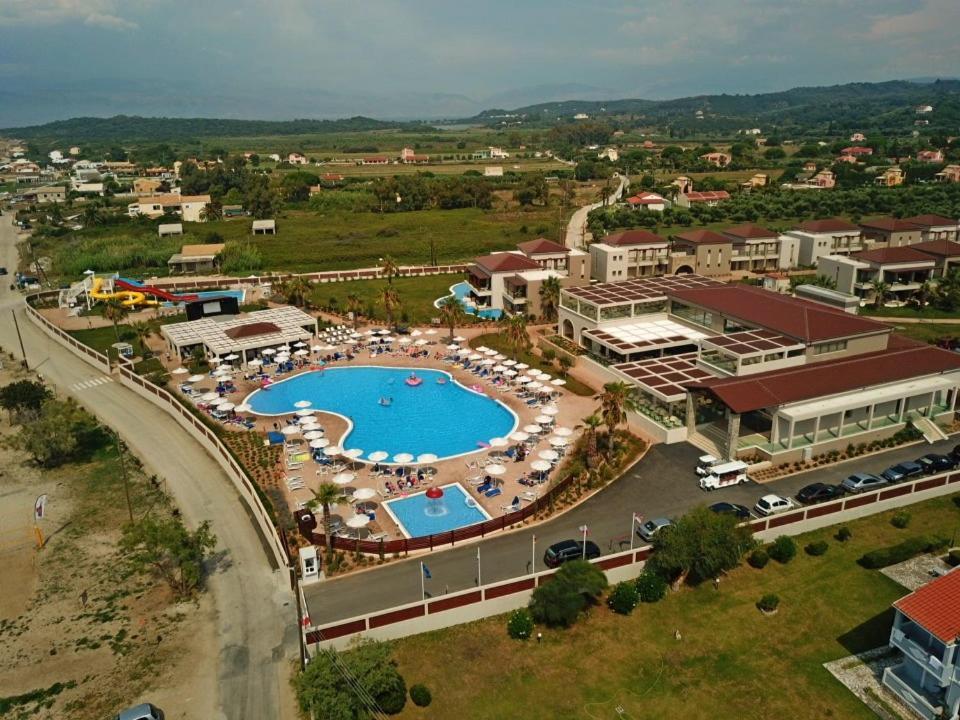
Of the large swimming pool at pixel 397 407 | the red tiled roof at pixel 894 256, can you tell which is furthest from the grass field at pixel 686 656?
the red tiled roof at pixel 894 256

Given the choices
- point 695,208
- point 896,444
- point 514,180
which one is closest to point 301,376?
point 896,444

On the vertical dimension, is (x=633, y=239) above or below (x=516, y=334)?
above

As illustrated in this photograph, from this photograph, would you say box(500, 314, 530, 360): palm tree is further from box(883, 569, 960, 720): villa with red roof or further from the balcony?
the balcony

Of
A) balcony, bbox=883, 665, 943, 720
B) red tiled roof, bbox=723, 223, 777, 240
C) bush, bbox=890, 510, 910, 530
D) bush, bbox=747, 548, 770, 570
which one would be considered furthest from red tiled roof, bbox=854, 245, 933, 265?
balcony, bbox=883, 665, 943, 720

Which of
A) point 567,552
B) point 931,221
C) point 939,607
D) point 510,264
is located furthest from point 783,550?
point 931,221

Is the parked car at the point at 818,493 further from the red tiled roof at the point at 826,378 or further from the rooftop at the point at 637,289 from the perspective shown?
the rooftop at the point at 637,289

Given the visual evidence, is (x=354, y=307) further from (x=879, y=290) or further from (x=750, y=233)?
(x=879, y=290)
